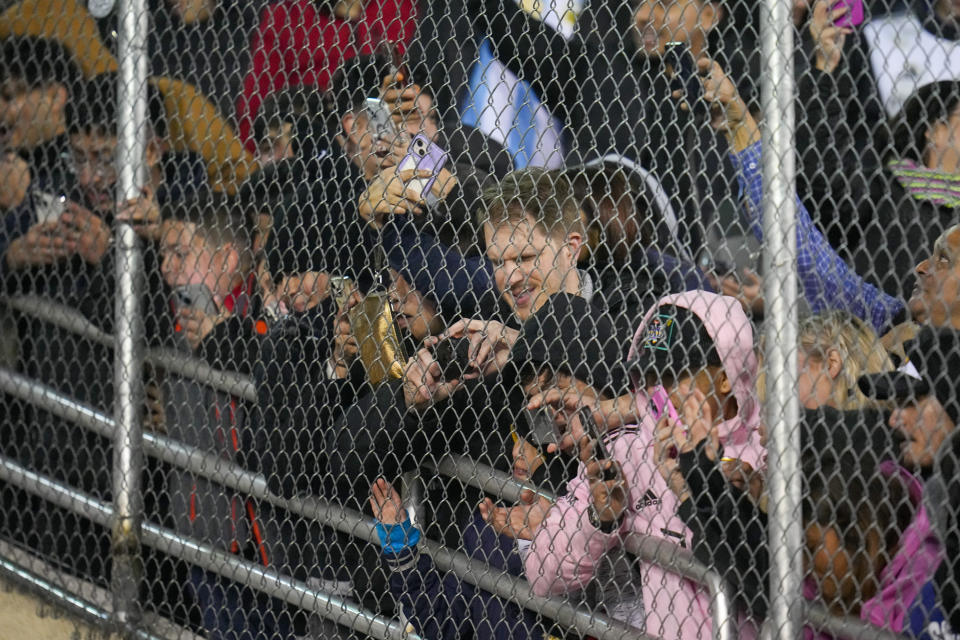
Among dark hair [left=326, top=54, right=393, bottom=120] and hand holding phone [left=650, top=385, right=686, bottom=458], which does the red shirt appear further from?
hand holding phone [left=650, top=385, right=686, bottom=458]

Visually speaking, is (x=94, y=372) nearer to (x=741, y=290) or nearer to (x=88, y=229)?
(x=88, y=229)

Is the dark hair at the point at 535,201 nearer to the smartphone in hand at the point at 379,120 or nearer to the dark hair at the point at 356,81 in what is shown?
the smartphone in hand at the point at 379,120

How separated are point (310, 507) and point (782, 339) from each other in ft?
4.34

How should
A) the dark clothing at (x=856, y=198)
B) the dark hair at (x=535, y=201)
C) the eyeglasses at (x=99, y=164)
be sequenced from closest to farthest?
the dark clothing at (x=856, y=198) < the dark hair at (x=535, y=201) < the eyeglasses at (x=99, y=164)

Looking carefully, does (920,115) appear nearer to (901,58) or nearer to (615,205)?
(901,58)

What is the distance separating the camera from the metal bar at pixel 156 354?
3.62m

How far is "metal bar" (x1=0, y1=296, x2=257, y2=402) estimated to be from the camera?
3.62 metres

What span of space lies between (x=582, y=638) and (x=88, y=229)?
6.40ft

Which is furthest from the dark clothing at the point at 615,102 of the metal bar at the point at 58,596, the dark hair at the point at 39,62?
the metal bar at the point at 58,596

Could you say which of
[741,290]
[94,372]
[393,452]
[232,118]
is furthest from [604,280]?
[94,372]

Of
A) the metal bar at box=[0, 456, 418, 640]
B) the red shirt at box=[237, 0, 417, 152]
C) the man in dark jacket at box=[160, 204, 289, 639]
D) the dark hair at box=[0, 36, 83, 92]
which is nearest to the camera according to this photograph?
the metal bar at box=[0, 456, 418, 640]

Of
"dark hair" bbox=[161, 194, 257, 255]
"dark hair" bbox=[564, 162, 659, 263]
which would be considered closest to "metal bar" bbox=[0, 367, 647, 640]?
"dark hair" bbox=[161, 194, 257, 255]

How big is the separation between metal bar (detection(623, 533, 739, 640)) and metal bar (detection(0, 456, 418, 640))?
61cm

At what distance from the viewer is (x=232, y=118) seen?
3.83 meters
